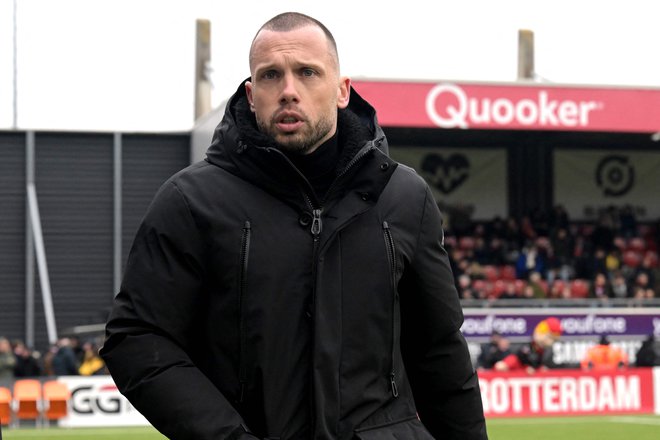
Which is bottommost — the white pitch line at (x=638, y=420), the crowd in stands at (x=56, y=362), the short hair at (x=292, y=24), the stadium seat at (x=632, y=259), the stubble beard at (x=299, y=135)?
the white pitch line at (x=638, y=420)

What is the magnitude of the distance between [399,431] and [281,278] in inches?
18.1

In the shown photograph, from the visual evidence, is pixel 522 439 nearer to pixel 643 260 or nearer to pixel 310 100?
pixel 310 100

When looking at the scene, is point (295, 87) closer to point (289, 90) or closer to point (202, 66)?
point (289, 90)

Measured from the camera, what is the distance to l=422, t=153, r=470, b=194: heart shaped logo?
36.0 meters

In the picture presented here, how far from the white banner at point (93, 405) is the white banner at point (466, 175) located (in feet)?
53.2

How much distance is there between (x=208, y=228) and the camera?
344 centimetres

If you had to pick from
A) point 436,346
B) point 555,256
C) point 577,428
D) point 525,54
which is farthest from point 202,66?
point 436,346

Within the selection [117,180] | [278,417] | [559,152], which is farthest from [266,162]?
[559,152]

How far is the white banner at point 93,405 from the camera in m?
20.7

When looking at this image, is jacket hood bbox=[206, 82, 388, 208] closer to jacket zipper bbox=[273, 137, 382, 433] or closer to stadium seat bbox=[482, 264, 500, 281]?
jacket zipper bbox=[273, 137, 382, 433]

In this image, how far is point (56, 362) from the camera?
77.5 ft

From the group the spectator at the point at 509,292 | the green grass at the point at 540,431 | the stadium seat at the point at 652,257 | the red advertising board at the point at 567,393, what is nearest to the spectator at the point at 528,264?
the spectator at the point at 509,292

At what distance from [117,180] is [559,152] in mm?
10971

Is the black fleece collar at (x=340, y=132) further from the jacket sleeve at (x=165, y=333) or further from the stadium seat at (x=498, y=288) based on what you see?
the stadium seat at (x=498, y=288)
